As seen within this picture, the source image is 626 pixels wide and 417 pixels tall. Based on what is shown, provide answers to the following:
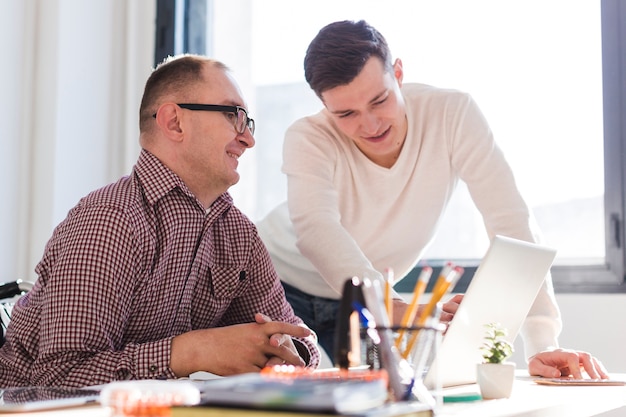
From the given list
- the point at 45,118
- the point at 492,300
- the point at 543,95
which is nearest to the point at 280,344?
the point at 492,300

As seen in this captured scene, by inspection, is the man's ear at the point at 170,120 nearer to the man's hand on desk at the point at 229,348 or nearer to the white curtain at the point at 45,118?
the man's hand on desk at the point at 229,348

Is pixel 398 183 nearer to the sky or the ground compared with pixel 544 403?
nearer to the sky

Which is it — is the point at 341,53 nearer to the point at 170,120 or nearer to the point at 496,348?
the point at 170,120

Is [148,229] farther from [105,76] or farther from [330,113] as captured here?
[105,76]

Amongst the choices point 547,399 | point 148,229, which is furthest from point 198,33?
point 547,399

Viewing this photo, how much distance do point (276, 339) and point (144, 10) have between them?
2.42 meters

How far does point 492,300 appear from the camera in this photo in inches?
53.1

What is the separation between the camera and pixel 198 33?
3555 mm

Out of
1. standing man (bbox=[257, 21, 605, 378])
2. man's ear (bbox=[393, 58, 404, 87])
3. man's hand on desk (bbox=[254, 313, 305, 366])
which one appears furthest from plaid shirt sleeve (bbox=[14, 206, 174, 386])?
man's ear (bbox=[393, 58, 404, 87])

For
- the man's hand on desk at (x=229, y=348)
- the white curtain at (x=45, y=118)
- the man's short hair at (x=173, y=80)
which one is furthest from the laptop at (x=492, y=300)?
the white curtain at (x=45, y=118)

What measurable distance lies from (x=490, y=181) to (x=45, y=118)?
1835 millimetres

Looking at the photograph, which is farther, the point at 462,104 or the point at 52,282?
the point at 462,104

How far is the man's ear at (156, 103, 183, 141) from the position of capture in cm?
174

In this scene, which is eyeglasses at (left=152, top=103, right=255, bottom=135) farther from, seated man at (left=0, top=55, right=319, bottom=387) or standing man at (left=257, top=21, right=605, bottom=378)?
standing man at (left=257, top=21, right=605, bottom=378)
